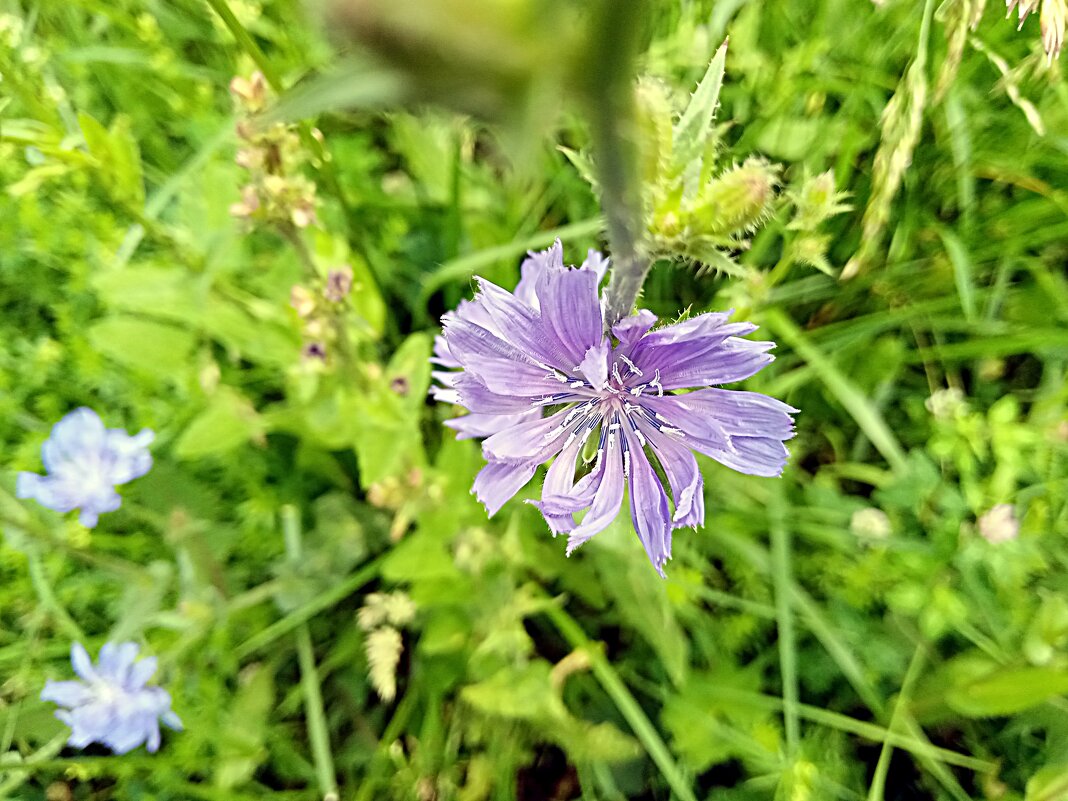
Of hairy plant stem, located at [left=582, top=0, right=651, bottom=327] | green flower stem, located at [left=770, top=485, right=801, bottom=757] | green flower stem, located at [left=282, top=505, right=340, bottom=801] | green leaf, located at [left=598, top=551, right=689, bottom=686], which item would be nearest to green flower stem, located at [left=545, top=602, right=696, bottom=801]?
green leaf, located at [left=598, top=551, right=689, bottom=686]

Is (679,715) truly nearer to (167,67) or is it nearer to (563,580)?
(563,580)

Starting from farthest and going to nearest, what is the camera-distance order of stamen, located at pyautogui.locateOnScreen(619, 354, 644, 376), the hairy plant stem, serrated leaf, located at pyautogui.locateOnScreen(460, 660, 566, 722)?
serrated leaf, located at pyautogui.locateOnScreen(460, 660, 566, 722) < stamen, located at pyautogui.locateOnScreen(619, 354, 644, 376) < the hairy plant stem

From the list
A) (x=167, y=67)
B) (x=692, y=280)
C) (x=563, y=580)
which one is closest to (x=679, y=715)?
(x=563, y=580)

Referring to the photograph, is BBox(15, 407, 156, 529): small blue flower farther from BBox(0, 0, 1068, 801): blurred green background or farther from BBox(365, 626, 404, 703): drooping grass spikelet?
BBox(365, 626, 404, 703): drooping grass spikelet

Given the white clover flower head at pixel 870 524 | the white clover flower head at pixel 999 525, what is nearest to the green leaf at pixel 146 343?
the white clover flower head at pixel 870 524

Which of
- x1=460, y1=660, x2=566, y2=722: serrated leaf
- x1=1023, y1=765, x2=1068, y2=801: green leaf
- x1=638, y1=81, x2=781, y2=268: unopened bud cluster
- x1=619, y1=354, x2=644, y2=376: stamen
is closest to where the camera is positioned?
x1=638, y1=81, x2=781, y2=268: unopened bud cluster

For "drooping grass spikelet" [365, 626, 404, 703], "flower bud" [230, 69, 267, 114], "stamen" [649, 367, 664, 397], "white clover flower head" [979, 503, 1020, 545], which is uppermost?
"flower bud" [230, 69, 267, 114]

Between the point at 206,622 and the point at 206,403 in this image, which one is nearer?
the point at 206,622
